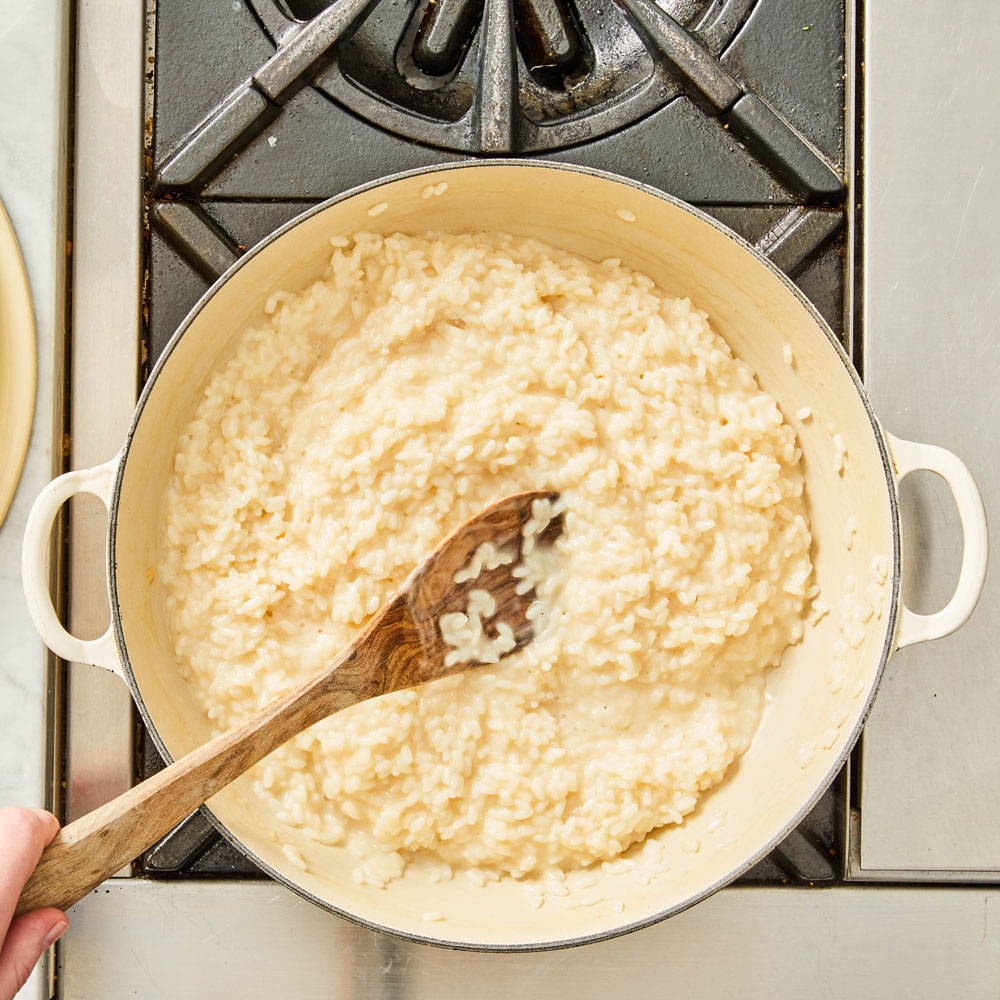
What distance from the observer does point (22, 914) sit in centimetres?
99

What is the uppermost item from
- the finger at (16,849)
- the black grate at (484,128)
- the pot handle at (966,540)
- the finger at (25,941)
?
the black grate at (484,128)

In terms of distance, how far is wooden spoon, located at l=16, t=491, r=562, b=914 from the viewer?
1.00m

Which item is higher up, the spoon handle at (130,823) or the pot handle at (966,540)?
the pot handle at (966,540)

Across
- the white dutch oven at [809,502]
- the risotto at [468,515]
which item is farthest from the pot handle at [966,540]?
the risotto at [468,515]

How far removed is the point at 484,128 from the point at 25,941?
108 centimetres

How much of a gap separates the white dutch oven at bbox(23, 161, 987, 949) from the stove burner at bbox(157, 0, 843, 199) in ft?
0.41

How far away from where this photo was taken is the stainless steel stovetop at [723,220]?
4.38 feet

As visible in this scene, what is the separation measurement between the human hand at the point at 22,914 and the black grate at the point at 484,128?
1.12 feet

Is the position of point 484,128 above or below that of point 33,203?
above

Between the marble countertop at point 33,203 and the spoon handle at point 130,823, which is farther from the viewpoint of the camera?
the marble countertop at point 33,203

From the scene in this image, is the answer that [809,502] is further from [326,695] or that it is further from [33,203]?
[33,203]

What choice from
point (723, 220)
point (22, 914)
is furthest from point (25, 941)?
point (723, 220)

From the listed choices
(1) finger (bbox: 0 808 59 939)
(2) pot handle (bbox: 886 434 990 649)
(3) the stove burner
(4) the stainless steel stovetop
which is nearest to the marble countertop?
(4) the stainless steel stovetop

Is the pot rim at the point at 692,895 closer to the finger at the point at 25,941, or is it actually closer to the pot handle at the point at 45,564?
the pot handle at the point at 45,564
